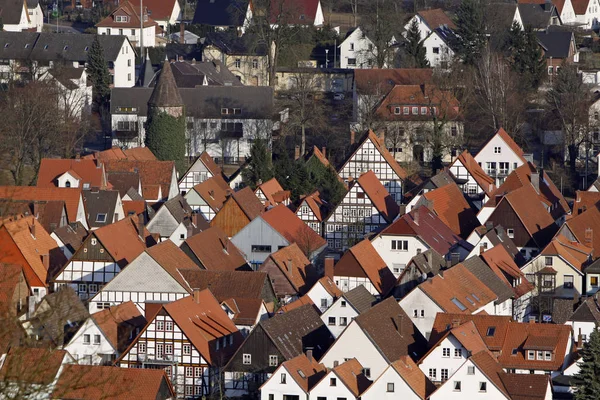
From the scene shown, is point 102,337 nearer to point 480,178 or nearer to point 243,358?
point 243,358

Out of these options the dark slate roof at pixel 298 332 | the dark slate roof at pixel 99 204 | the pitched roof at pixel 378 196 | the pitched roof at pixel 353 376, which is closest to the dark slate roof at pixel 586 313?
the dark slate roof at pixel 298 332

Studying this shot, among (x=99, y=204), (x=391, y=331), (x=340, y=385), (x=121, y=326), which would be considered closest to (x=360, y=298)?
(x=391, y=331)

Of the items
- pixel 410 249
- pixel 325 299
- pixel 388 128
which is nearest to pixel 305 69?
pixel 388 128

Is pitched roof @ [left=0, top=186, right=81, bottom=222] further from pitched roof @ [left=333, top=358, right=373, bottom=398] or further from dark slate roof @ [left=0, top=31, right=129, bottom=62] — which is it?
dark slate roof @ [left=0, top=31, right=129, bottom=62]

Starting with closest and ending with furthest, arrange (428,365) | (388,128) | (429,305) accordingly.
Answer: (428,365) < (429,305) < (388,128)

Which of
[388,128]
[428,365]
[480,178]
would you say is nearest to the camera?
[428,365]

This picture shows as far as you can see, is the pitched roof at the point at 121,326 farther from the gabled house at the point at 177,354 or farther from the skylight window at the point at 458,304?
the skylight window at the point at 458,304
